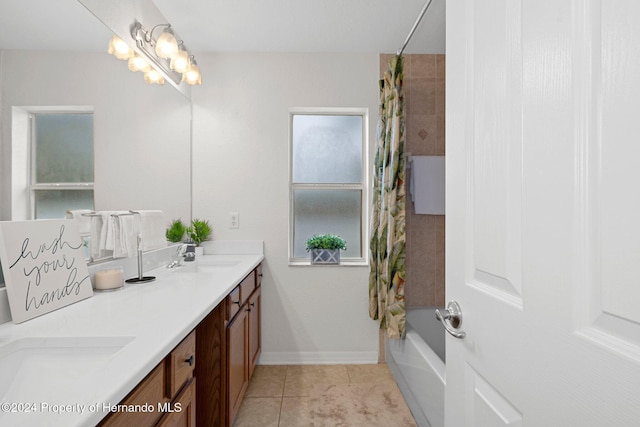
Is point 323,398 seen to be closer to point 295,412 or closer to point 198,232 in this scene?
point 295,412

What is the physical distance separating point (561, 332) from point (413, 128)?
7.48 feet

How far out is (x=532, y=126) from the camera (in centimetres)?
57

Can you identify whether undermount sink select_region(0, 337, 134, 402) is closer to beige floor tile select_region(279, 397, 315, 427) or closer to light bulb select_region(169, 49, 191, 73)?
beige floor tile select_region(279, 397, 315, 427)

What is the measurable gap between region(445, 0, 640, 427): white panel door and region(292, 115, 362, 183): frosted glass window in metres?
1.97

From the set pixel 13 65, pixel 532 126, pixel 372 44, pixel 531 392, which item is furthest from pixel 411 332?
pixel 13 65

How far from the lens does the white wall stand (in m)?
2.59

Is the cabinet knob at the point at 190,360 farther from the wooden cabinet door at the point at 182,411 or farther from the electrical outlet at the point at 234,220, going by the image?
the electrical outlet at the point at 234,220

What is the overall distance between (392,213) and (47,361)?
68.7 inches

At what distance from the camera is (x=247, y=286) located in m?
2.08

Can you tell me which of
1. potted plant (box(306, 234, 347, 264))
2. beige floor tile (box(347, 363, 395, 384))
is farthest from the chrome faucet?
beige floor tile (box(347, 363, 395, 384))

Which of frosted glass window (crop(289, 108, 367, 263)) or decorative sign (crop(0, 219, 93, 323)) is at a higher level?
frosted glass window (crop(289, 108, 367, 263))

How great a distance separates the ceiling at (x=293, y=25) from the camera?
2.00 meters

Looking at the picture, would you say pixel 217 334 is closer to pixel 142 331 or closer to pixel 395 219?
pixel 142 331

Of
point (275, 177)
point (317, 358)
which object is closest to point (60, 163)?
point (275, 177)
